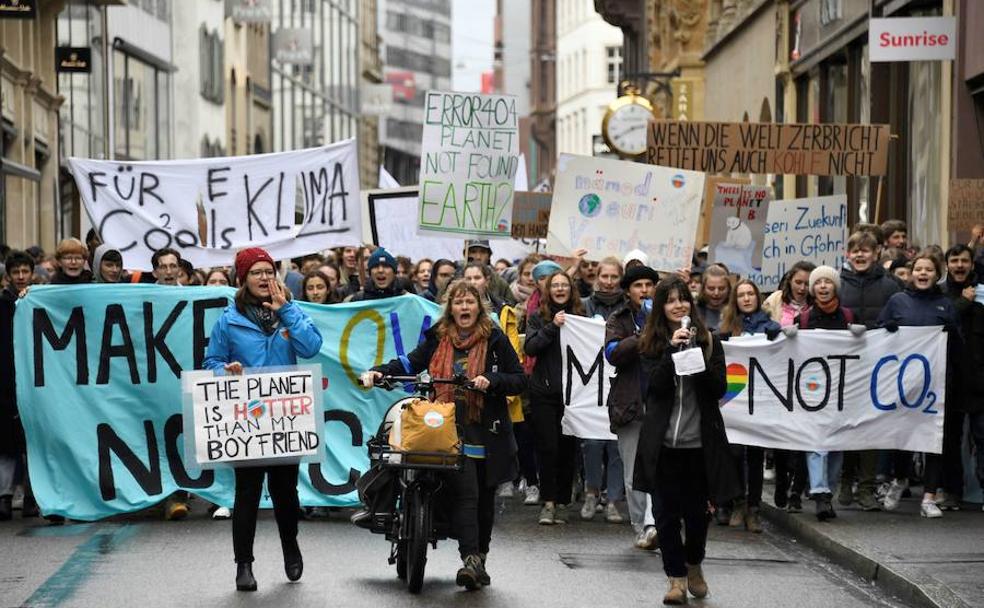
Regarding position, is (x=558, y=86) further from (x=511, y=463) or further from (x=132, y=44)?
(x=511, y=463)

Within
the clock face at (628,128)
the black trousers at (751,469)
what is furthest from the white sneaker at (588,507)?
the clock face at (628,128)

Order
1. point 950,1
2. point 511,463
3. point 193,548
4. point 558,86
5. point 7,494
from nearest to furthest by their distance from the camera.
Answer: point 511,463, point 193,548, point 7,494, point 950,1, point 558,86

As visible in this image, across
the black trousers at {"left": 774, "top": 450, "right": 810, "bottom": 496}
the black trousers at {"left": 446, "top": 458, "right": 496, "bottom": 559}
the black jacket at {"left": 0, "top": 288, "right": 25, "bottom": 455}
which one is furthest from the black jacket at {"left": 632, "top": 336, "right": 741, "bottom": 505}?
the black jacket at {"left": 0, "top": 288, "right": 25, "bottom": 455}

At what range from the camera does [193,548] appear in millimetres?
12078

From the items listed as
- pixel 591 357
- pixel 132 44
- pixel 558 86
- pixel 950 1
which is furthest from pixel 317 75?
pixel 591 357

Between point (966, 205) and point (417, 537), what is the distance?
7361 mm

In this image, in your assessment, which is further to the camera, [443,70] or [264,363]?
[443,70]

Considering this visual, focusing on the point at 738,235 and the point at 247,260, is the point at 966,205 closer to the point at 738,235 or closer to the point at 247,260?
the point at 738,235

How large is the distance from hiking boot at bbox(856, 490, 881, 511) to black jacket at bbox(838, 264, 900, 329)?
1141 mm

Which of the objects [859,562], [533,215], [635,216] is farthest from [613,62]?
[859,562]

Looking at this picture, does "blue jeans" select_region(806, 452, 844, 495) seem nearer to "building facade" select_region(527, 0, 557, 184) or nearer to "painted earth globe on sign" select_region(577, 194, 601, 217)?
"painted earth globe on sign" select_region(577, 194, 601, 217)

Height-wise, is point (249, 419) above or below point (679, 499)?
above

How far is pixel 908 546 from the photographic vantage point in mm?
12023

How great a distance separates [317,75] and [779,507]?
75.0 m
